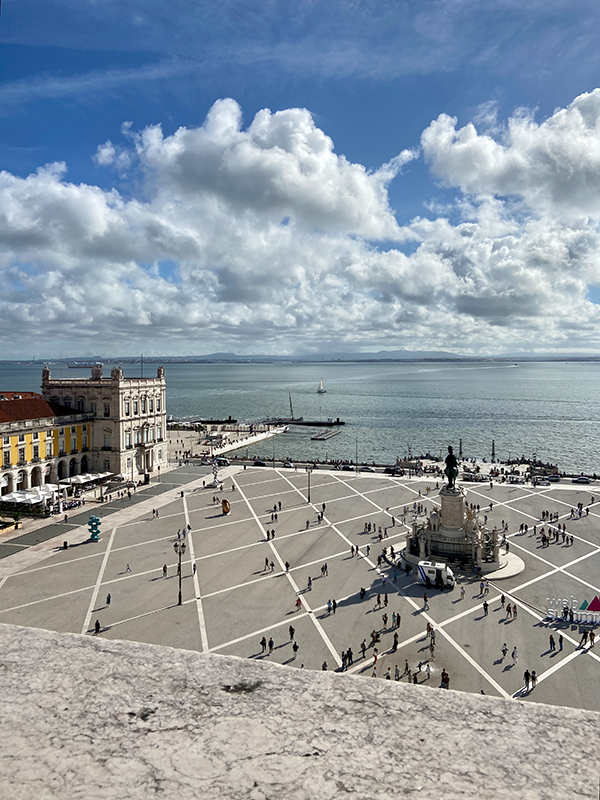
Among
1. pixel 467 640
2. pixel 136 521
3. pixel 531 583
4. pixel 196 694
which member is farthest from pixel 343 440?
pixel 196 694

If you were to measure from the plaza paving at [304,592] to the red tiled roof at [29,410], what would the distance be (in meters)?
13.7

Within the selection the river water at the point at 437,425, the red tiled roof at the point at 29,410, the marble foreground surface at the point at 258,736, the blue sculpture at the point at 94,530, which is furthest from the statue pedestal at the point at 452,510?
the river water at the point at 437,425

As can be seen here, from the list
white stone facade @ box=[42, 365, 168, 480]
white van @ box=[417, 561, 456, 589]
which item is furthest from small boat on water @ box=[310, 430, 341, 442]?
white van @ box=[417, 561, 456, 589]

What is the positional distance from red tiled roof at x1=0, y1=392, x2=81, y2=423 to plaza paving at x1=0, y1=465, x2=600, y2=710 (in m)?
13.7

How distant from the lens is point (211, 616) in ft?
84.8

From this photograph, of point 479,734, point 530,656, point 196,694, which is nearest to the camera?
point 479,734

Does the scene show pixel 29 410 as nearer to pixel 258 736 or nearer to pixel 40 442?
pixel 40 442

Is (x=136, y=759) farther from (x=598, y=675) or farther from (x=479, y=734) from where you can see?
(x=598, y=675)

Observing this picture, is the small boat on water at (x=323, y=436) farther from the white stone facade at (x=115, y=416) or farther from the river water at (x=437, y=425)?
the white stone facade at (x=115, y=416)

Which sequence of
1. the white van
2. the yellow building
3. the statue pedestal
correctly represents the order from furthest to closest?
1. the yellow building
2. the statue pedestal
3. the white van

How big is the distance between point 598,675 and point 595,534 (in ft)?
68.0

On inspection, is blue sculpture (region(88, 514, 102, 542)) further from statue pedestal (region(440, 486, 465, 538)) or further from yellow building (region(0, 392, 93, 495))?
statue pedestal (region(440, 486, 465, 538))

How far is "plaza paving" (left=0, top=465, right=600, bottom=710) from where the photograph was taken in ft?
72.6

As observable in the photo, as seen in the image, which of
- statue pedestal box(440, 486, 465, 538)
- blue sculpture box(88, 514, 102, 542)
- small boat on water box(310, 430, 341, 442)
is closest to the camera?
statue pedestal box(440, 486, 465, 538)
